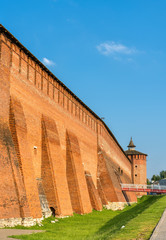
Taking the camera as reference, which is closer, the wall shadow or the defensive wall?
the wall shadow

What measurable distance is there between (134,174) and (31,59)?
4363cm

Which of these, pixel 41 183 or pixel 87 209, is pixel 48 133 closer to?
pixel 41 183

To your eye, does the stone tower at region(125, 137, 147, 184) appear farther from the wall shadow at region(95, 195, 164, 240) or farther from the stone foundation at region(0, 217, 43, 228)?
the stone foundation at region(0, 217, 43, 228)

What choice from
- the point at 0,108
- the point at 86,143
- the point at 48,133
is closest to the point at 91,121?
the point at 86,143

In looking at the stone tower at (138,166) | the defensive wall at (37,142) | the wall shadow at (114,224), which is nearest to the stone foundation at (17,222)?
the defensive wall at (37,142)

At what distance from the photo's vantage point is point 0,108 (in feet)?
44.6

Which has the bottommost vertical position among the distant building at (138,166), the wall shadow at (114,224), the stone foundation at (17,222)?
the wall shadow at (114,224)

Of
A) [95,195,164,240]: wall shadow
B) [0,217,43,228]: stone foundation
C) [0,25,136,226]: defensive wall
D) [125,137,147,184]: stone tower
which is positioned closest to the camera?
[95,195,164,240]: wall shadow

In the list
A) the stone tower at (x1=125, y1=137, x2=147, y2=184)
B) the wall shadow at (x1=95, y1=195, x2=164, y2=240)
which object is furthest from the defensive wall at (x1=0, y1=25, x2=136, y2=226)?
the stone tower at (x1=125, y1=137, x2=147, y2=184)

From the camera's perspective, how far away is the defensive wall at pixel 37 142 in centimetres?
1288

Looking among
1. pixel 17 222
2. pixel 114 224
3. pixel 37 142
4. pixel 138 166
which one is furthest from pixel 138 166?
pixel 17 222

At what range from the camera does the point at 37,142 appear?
17.5m

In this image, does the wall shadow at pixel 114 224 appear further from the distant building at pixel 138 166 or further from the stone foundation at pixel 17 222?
the distant building at pixel 138 166

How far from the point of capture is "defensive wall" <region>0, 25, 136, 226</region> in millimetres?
12875
